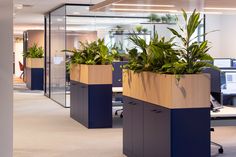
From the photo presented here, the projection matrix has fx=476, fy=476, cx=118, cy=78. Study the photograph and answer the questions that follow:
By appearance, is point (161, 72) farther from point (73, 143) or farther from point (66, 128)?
point (66, 128)

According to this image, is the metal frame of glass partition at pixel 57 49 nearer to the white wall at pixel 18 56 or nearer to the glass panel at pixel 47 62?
the glass panel at pixel 47 62

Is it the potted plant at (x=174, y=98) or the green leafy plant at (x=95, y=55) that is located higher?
the green leafy plant at (x=95, y=55)

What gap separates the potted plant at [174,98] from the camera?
4.74m

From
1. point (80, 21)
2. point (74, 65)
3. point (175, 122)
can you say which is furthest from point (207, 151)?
point (80, 21)

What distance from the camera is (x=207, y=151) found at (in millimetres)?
4945

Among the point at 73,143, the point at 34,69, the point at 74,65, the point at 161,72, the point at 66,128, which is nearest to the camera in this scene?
the point at 161,72

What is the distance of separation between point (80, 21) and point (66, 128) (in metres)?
4.13

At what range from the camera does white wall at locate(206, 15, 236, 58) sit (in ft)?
39.7

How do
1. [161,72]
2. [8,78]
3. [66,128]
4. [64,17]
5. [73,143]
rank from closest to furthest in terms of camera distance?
[8,78], [161,72], [73,143], [66,128], [64,17]

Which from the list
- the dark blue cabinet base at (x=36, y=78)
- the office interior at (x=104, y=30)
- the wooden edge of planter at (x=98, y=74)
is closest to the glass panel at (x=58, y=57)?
the office interior at (x=104, y=30)

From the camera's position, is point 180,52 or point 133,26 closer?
point 180,52

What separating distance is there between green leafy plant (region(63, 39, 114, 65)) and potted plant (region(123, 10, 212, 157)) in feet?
10.0

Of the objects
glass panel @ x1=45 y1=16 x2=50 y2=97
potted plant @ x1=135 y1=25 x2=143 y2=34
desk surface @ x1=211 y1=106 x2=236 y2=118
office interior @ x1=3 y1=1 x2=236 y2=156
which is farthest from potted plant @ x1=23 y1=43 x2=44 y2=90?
desk surface @ x1=211 y1=106 x2=236 y2=118

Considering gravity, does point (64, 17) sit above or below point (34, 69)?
above
